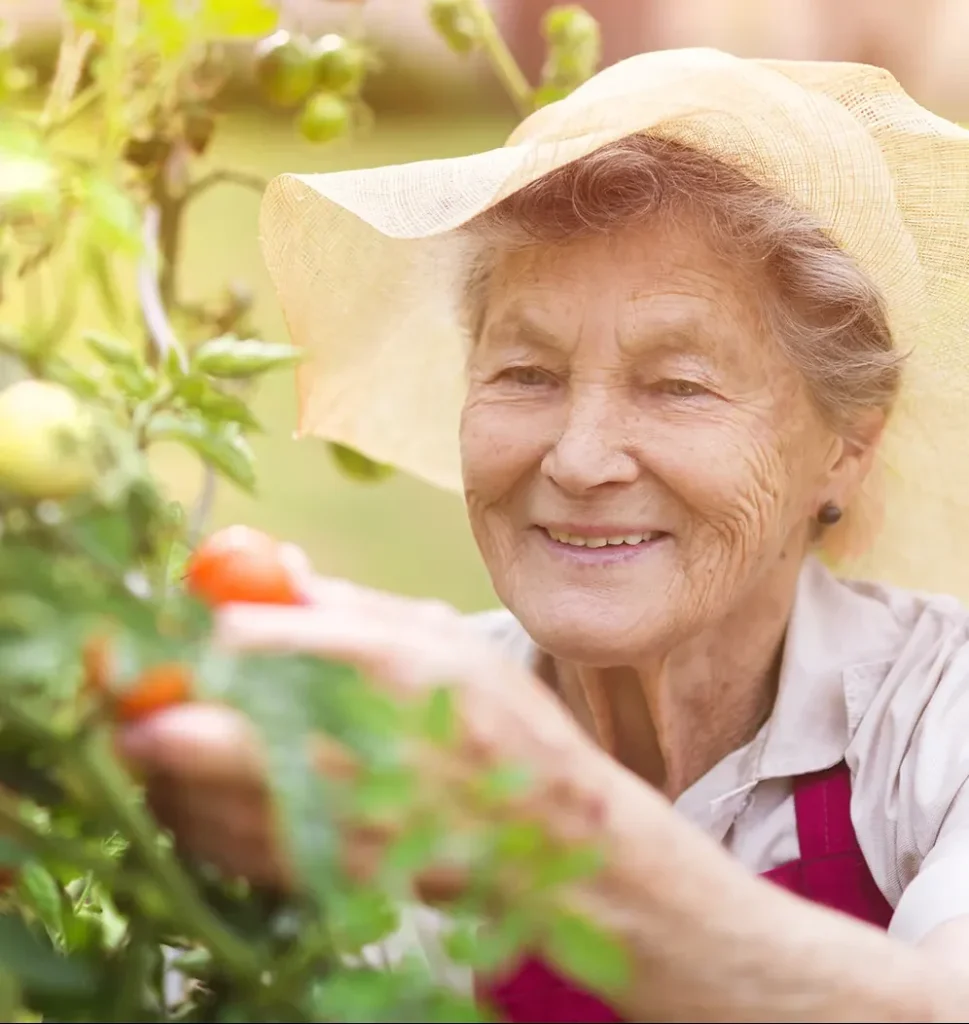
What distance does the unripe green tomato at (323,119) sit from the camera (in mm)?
1586

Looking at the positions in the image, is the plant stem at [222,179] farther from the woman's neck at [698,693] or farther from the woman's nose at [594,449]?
the woman's neck at [698,693]

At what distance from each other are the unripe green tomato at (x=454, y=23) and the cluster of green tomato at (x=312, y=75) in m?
0.11

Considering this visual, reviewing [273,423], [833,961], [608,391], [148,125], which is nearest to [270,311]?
[273,423]

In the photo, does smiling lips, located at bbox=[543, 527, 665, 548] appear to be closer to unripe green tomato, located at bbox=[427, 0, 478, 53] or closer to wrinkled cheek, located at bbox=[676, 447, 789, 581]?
A: wrinkled cheek, located at bbox=[676, 447, 789, 581]

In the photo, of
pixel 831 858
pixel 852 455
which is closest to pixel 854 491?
pixel 852 455

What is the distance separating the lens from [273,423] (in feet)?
13.8

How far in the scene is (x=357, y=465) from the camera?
1.78 m

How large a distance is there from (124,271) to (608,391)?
3.09ft

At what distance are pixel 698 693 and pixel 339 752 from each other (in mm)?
1014

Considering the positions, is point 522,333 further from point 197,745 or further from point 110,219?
point 197,745

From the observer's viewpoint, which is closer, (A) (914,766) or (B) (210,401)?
(B) (210,401)

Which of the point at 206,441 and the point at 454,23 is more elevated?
the point at 206,441

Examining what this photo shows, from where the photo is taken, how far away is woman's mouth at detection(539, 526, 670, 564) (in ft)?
4.34

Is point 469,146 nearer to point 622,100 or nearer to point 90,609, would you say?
point 622,100
